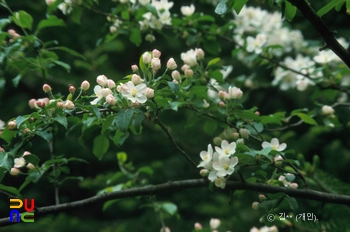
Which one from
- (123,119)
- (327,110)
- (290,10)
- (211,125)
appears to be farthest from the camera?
(327,110)

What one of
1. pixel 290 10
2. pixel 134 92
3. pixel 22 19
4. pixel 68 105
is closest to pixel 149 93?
pixel 134 92

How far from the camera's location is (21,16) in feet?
5.79

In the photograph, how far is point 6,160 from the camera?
1.15 meters

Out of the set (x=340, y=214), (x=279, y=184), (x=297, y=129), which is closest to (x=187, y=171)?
(x=297, y=129)

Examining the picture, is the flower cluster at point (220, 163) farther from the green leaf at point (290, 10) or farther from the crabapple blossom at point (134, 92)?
the green leaf at point (290, 10)

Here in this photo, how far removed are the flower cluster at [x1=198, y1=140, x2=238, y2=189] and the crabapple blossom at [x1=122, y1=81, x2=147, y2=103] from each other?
25cm

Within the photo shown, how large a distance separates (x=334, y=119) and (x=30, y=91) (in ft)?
8.07

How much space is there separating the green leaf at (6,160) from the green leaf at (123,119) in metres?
0.27

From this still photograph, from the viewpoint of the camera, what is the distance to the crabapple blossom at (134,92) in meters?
1.16

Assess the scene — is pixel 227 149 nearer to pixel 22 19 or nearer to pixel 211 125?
pixel 211 125

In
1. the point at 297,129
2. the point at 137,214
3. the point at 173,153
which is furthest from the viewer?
the point at 137,214

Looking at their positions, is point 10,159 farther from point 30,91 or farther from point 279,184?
point 30,91

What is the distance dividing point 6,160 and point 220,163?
53 centimetres

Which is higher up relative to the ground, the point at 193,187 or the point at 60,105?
the point at 60,105
